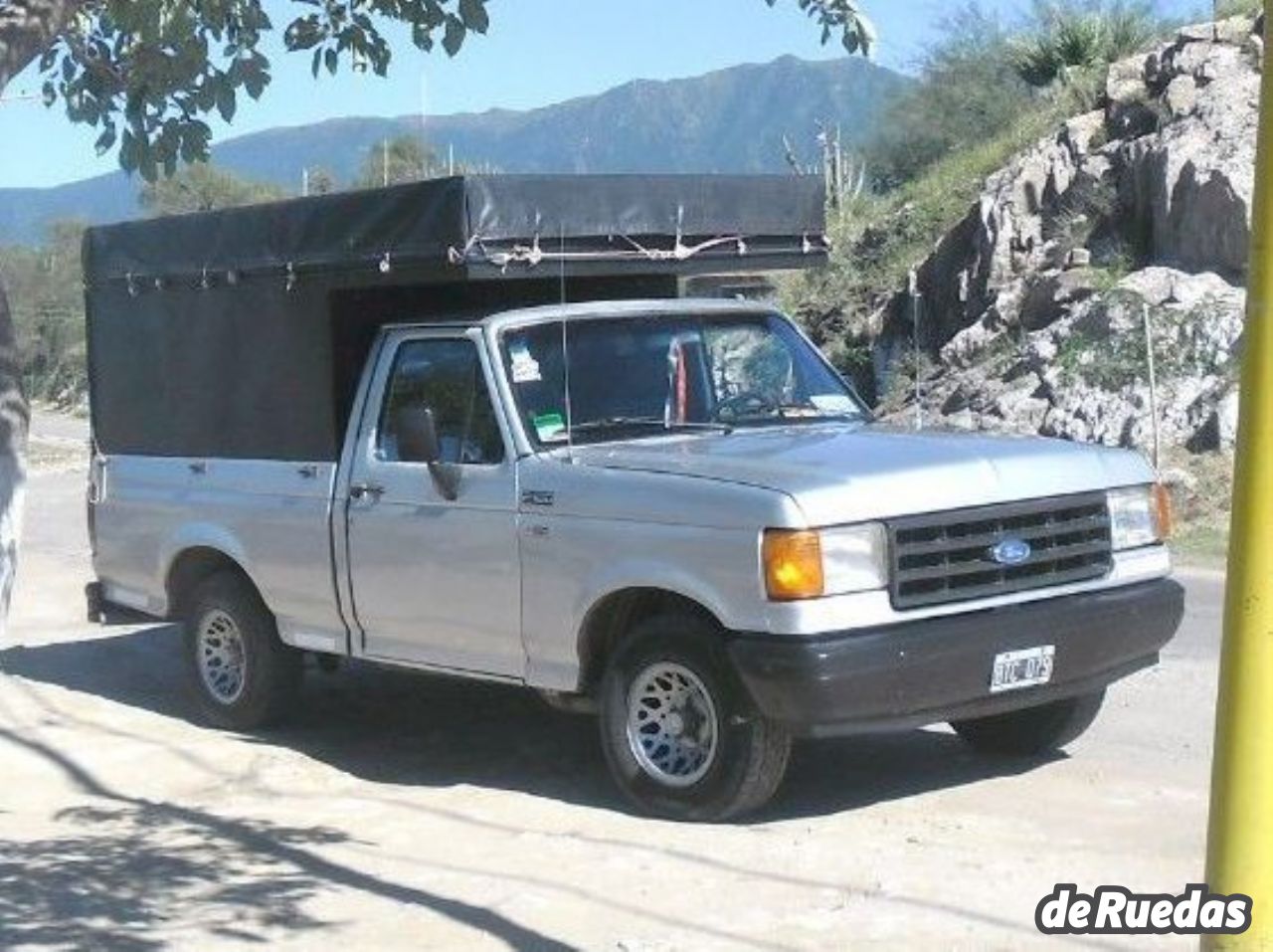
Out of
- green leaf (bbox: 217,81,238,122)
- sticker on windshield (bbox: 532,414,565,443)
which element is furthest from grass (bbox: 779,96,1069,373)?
green leaf (bbox: 217,81,238,122)

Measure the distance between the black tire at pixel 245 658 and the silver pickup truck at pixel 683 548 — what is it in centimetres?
1

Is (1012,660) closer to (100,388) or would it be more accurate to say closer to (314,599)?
(314,599)

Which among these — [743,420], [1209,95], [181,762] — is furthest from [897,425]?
[1209,95]

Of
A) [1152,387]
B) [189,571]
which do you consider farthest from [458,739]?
[1152,387]

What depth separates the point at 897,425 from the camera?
9.09m

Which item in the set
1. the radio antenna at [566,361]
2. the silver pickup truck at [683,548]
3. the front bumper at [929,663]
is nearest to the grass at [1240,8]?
the silver pickup truck at [683,548]

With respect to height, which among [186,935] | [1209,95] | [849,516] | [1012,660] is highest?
[1209,95]

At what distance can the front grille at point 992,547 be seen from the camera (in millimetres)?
7477

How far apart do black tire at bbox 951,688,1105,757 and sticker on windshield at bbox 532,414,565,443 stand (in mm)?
1898

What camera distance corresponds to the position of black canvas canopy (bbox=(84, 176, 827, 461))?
29.5ft

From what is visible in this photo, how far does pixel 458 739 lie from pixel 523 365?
2.06 m

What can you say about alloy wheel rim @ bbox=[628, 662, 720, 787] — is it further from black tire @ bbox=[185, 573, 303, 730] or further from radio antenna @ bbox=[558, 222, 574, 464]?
black tire @ bbox=[185, 573, 303, 730]

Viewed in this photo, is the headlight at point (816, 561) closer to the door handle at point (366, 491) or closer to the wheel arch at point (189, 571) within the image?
the door handle at point (366, 491)

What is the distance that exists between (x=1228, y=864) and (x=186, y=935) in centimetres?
355
